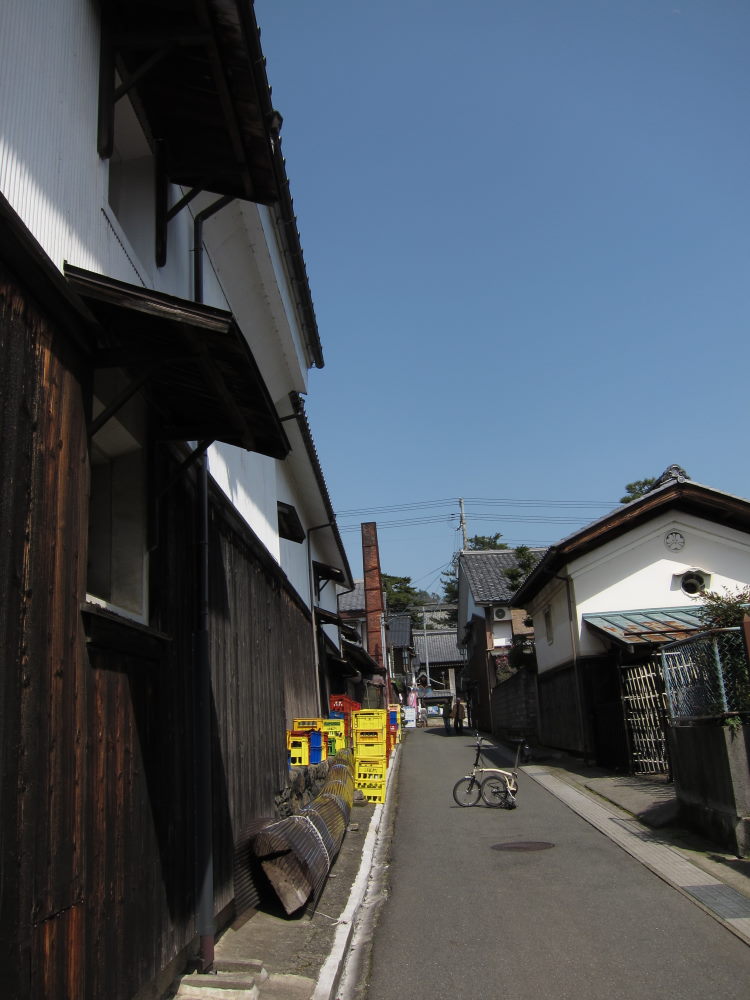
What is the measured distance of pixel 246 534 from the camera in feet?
30.3

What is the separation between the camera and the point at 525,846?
36.2 feet

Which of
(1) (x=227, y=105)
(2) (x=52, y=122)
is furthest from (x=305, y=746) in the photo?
(2) (x=52, y=122)

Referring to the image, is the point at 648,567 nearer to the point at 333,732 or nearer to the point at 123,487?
the point at 333,732

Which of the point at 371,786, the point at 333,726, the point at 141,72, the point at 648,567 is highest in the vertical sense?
the point at 141,72

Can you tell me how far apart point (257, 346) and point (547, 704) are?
16125mm

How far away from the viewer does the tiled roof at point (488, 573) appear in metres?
38.8

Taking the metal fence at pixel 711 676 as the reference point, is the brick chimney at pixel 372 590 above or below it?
above

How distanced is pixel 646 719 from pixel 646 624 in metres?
2.33

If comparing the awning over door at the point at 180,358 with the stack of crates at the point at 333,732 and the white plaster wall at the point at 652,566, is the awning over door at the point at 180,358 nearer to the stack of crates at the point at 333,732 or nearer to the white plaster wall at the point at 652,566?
the stack of crates at the point at 333,732

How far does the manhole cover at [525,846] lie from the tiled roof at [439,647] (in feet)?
196

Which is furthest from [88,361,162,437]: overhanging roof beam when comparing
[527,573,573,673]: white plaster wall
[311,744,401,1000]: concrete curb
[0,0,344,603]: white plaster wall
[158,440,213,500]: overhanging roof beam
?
[527,573,573,673]: white plaster wall

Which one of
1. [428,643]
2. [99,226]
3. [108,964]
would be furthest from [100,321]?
[428,643]

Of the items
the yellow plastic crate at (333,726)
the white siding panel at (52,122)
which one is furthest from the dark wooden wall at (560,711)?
the white siding panel at (52,122)

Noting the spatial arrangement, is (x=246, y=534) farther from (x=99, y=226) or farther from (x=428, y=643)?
(x=428, y=643)
